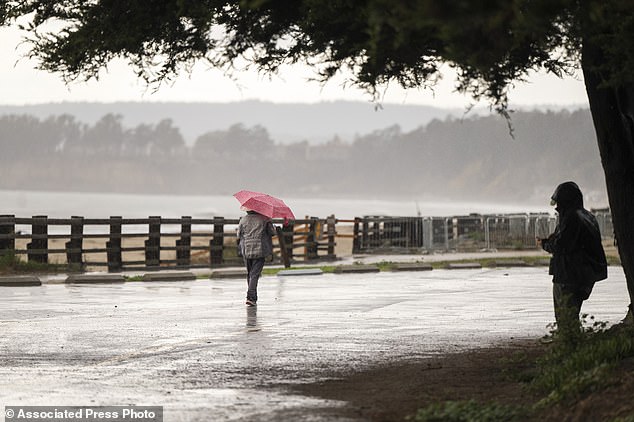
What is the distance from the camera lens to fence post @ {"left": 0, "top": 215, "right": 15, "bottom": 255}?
3027 centimetres

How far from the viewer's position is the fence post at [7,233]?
30.3 meters

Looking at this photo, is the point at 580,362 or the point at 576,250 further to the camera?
the point at 576,250

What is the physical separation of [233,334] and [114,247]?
17.5 meters

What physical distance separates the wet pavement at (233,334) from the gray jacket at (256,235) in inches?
35.3

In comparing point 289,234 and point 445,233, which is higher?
point 445,233

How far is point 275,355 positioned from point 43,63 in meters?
4.02

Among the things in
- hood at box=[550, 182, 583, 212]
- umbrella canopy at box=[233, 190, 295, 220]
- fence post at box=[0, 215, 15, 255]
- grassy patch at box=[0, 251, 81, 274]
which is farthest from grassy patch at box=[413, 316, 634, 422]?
fence post at box=[0, 215, 15, 255]

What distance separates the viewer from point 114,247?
32.3 m

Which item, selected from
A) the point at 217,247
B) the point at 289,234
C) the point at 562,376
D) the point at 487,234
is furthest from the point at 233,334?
the point at 487,234

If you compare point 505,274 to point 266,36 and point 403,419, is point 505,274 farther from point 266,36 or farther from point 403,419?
point 403,419

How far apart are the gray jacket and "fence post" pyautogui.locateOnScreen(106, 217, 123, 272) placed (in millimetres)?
12667

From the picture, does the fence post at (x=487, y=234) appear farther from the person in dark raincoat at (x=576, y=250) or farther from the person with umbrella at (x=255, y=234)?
the person in dark raincoat at (x=576, y=250)

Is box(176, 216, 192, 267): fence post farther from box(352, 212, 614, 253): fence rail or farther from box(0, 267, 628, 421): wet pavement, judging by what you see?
box(352, 212, 614, 253): fence rail

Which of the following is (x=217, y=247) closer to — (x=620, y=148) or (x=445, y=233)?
(x=445, y=233)
